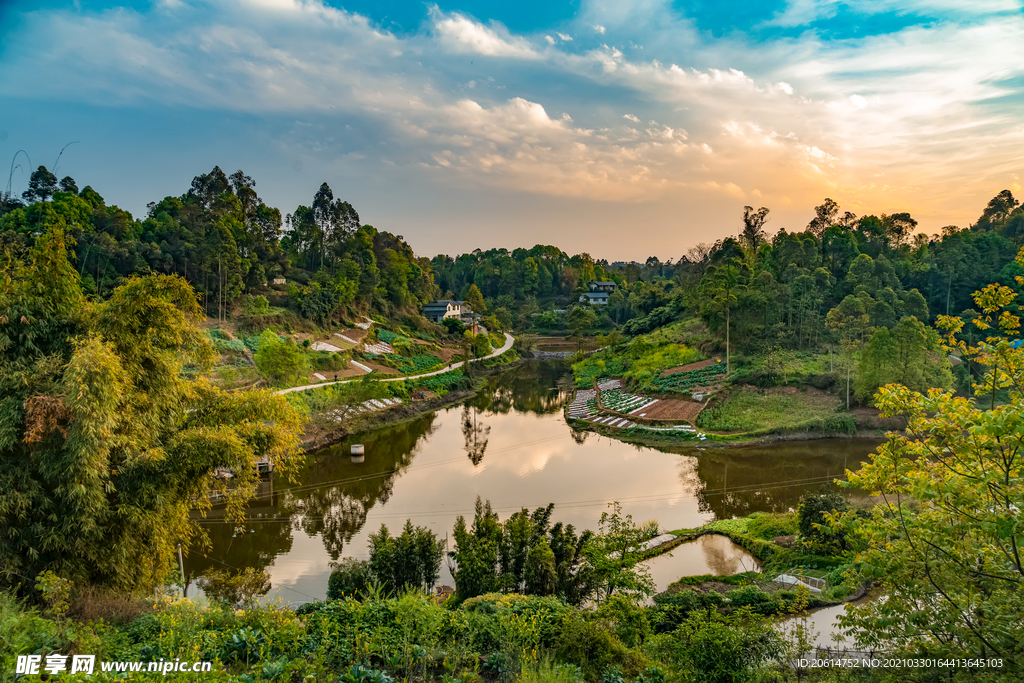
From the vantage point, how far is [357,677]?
477 centimetres

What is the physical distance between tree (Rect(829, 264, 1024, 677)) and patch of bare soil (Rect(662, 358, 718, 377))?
28300 mm

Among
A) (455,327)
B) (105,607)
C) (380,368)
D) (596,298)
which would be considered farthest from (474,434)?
(596,298)

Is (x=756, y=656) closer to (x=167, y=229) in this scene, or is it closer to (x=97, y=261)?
(x=97, y=261)

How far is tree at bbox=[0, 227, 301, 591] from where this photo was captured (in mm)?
6203

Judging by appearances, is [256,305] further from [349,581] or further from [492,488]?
[349,581]

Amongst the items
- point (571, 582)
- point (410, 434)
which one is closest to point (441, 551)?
point (571, 582)

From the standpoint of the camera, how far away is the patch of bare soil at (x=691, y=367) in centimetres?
3228

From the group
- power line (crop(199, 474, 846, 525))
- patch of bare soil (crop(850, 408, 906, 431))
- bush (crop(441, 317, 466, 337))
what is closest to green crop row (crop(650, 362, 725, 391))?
patch of bare soil (crop(850, 408, 906, 431))

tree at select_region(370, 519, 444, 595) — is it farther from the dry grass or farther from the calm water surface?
the dry grass

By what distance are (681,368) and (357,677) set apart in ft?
102

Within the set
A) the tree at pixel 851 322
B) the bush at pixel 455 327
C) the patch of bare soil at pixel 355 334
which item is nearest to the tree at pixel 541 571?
the tree at pixel 851 322

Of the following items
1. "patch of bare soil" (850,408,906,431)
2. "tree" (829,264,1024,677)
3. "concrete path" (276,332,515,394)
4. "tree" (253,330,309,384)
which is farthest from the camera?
"concrete path" (276,332,515,394)

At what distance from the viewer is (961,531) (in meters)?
4.12

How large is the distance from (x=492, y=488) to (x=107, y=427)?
42.8ft
